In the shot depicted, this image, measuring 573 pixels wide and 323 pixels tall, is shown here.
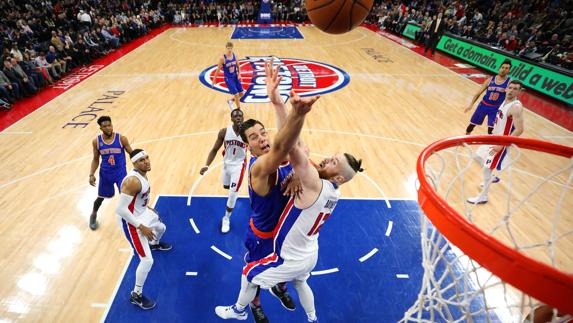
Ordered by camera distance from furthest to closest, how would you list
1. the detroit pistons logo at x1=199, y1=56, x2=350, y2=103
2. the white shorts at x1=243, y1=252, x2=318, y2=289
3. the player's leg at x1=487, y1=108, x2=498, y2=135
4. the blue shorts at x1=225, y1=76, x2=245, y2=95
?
the detroit pistons logo at x1=199, y1=56, x2=350, y2=103 → the blue shorts at x1=225, y1=76, x2=245, y2=95 → the player's leg at x1=487, y1=108, x2=498, y2=135 → the white shorts at x1=243, y1=252, x2=318, y2=289

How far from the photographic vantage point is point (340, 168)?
2340 mm

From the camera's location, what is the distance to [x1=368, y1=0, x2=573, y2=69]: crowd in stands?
37.9ft

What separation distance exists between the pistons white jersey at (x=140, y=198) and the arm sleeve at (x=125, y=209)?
9 cm

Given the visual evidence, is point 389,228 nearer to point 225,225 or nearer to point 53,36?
point 225,225

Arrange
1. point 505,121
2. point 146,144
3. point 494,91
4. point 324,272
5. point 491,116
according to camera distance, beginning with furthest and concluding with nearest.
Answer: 1. point 146,144
2. point 491,116
3. point 494,91
4. point 505,121
5. point 324,272

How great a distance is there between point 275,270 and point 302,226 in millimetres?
443

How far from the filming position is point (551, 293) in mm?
1410

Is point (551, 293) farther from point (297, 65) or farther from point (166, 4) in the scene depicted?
point (166, 4)

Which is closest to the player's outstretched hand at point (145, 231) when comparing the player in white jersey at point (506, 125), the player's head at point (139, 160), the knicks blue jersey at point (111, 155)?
the player's head at point (139, 160)

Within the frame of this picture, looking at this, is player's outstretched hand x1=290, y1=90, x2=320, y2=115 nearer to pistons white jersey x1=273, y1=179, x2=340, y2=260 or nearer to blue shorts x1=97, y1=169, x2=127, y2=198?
pistons white jersey x1=273, y1=179, x2=340, y2=260

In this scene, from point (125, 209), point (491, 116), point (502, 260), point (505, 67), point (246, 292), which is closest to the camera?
point (502, 260)

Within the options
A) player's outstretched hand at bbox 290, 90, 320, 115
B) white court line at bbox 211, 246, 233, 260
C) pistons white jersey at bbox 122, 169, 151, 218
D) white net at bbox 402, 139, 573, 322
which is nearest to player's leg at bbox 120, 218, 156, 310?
pistons white jersey at bbox 122, 169, 151, 218

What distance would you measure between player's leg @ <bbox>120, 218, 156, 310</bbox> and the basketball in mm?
2789

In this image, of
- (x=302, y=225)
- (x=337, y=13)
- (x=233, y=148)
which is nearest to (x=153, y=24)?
(x=233, y=148)
